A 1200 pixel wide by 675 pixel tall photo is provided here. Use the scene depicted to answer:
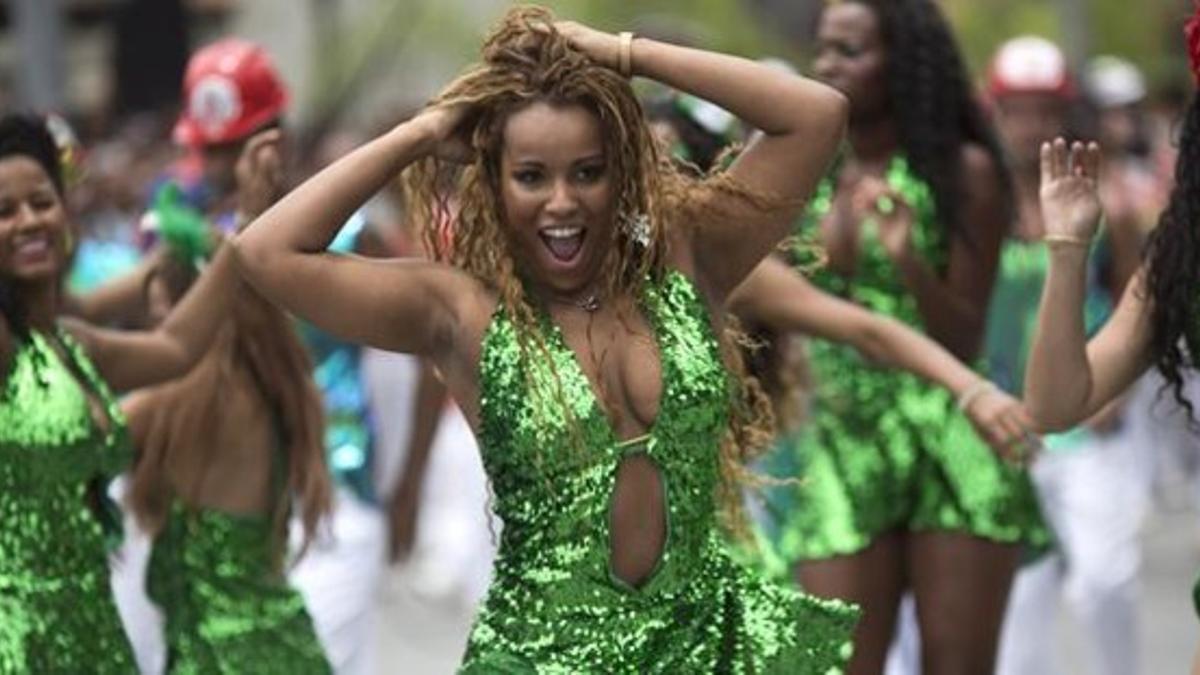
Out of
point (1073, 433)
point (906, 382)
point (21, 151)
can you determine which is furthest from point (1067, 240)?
point (1073, 433)

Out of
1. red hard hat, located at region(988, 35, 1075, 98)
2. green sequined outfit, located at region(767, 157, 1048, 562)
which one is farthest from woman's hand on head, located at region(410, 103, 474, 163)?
red hard hat, located at region(988, 35, 1075, 98)

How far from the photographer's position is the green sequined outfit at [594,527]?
6.04 metres

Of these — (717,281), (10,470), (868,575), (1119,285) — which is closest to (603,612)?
(717,281)

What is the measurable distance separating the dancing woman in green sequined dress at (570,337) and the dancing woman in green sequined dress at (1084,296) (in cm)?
82

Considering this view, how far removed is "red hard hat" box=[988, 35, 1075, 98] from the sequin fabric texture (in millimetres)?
4057

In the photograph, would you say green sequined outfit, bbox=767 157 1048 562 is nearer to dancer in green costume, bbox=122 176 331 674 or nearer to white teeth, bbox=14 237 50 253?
dancer in green costume, bbox=122 176 331 674

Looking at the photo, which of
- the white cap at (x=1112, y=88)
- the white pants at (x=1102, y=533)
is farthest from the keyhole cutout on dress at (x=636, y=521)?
the white cap at (x=1112, y=88)

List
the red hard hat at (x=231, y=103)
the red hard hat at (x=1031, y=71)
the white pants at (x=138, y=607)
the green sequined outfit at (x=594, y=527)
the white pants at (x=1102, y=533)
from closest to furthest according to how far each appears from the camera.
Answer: the green sequined outfit at (x=594, y=527) → the white pants at (x=138, y=607) → the red hard hat at (x=231, y=103) → the white pants at (x=1102, y=533) → the red hard hat at (x=1031, y=71)

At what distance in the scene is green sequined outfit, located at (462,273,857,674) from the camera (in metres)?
6.04

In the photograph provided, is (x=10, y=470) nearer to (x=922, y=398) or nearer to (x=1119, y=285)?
(x=922, y=398)

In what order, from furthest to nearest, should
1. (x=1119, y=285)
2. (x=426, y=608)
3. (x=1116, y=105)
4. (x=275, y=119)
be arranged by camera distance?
(x=1116, y=105)
(x=426, y=608)
(x=1119, y=285)
(x=275, y=119)

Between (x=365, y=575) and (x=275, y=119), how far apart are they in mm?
1261

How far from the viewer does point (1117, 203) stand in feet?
40.6

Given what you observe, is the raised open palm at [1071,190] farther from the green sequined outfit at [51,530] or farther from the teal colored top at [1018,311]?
the teal colored top at [1018,311]
